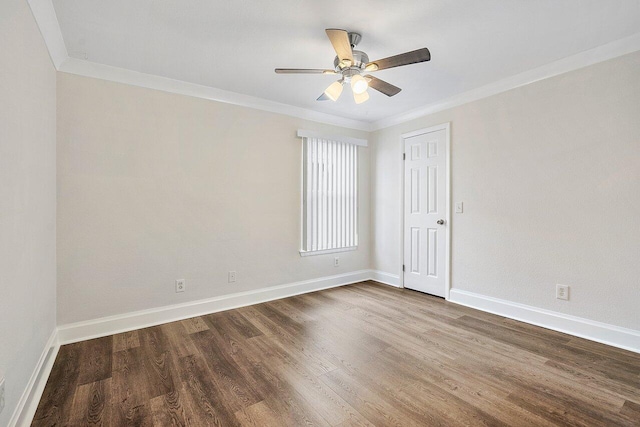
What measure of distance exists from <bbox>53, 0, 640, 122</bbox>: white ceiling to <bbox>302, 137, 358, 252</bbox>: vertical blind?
3.99 ft

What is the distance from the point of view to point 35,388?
1.73 m

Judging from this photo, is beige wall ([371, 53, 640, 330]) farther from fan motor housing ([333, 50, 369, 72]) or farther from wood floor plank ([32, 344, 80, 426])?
wood floor plank ([32, 344, 80, 426])

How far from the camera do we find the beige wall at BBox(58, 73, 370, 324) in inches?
101

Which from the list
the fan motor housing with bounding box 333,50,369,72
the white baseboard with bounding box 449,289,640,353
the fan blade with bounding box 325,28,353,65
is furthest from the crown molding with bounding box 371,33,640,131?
the white baseboard with bounding box 449,289,640,353

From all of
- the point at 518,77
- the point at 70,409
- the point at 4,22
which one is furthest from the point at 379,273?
the point at 4,22

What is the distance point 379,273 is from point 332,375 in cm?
270

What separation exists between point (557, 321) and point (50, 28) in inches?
186

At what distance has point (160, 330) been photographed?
9.06 feet

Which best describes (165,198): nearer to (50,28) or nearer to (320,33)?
(50,28)

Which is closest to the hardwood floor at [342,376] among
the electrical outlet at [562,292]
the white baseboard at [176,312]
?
the white baseboard at [176,312]

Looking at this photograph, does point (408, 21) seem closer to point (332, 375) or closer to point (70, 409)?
point (332, 375)

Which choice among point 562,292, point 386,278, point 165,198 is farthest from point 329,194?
point 562,292

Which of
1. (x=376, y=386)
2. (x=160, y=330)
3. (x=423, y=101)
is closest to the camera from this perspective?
(x=376, y=386)

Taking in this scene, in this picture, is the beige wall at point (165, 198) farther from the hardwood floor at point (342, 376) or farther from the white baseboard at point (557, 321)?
the white baseboard at point (557, 321)
